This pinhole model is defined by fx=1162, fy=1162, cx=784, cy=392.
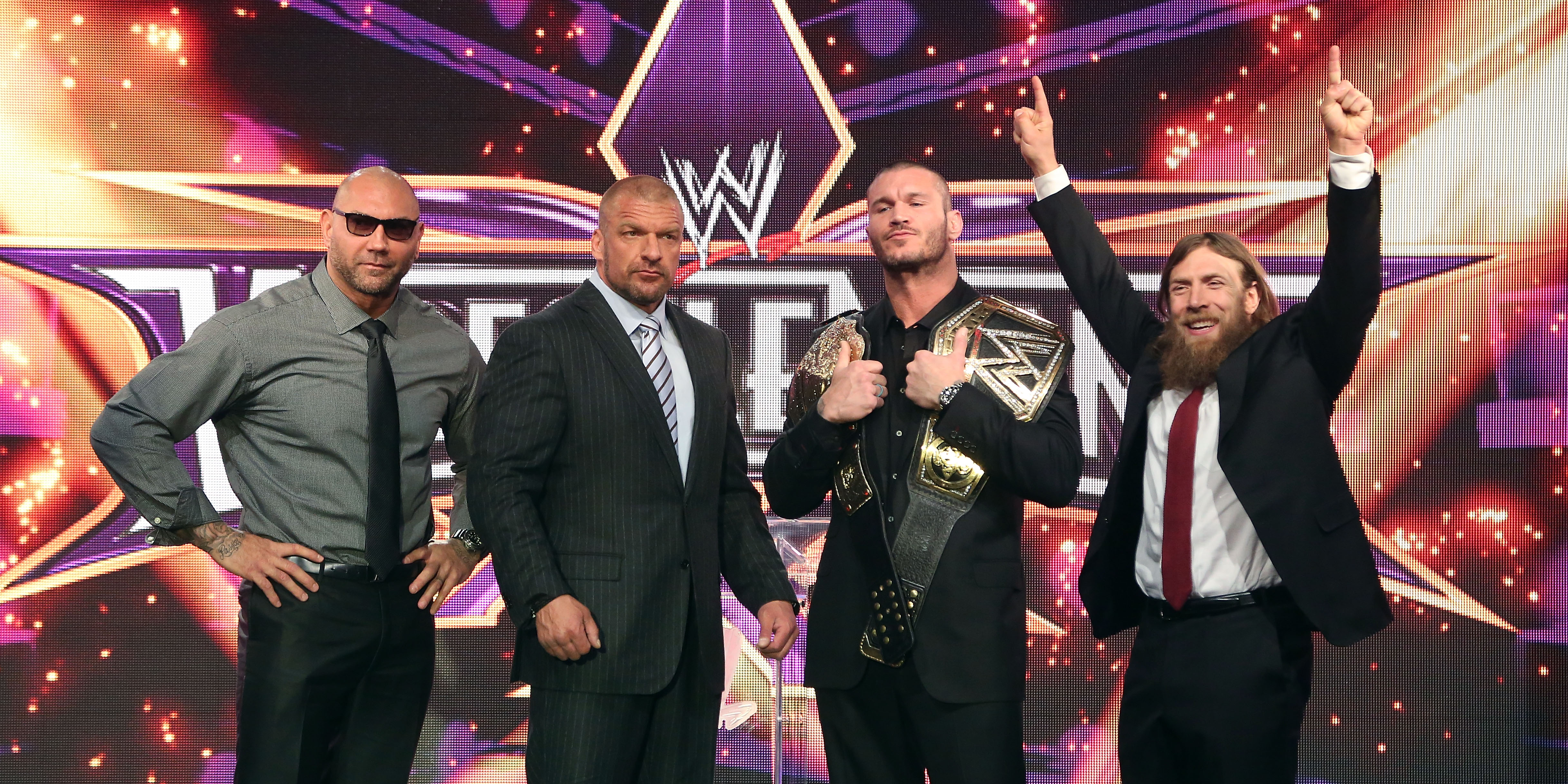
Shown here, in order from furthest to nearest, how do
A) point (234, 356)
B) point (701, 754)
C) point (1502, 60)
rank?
1. point (1502, 60)
2. point (234, 356)
3. point (701, 754)

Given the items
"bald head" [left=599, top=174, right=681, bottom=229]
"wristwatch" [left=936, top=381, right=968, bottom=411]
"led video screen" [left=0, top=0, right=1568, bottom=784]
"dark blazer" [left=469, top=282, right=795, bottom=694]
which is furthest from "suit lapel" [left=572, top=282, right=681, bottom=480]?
"led video screen" [left=0, top=0, right=1568, bottom=784]

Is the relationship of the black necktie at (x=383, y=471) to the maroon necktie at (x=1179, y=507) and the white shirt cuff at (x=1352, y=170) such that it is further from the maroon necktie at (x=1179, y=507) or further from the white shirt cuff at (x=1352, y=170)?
the white shirt cuff at (x=1352, y=170)

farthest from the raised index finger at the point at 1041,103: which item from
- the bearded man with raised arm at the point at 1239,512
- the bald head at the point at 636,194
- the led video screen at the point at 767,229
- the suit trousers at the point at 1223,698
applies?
the led video screen at the point at 767,229

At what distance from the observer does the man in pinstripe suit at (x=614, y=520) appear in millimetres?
2080

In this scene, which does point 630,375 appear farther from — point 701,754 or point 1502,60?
point 1502,60

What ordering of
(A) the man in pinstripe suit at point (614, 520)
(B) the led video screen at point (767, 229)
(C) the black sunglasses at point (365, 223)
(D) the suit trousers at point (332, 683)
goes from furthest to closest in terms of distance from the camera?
(B) the led video screen at point (767, 229) → (C) the black sunglasses at point (365, 223) → (D) the suit trousers at point (332, 683) → (A) the man in pinstripe suit at point (614, 520)

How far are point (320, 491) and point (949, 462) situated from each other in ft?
4.33

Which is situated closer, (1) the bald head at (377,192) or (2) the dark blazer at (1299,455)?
(2) the dark blazer at (1299,455)

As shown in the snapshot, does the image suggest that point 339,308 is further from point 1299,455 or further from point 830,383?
point 1299,455

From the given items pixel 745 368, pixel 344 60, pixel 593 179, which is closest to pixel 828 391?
pixel 745 368

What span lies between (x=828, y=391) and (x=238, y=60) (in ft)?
9.65

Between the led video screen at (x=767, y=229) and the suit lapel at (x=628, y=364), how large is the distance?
183cm

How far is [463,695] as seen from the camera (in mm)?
4047

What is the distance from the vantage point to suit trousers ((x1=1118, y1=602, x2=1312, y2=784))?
215cm
